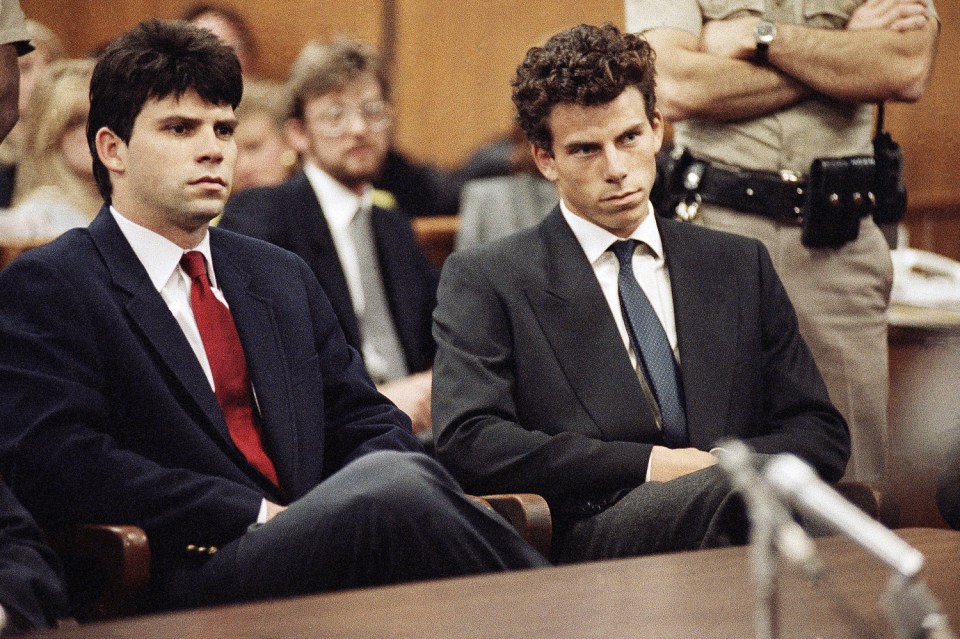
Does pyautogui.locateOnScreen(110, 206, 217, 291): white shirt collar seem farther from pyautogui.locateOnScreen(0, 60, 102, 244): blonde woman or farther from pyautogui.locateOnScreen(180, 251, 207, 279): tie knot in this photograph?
pyautogui.locateOnScreen(0, 60, 102, 244): blonde woman

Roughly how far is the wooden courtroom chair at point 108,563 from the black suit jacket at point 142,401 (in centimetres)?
7

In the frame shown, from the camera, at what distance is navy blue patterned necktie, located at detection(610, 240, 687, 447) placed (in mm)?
2291

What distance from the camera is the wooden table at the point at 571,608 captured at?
132cm

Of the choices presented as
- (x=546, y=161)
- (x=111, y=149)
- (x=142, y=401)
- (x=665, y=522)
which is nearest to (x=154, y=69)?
(x=111, y=149)

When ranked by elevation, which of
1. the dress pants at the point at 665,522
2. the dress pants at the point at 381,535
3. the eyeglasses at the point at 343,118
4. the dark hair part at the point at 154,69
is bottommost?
the dress pants at the point at 665,522

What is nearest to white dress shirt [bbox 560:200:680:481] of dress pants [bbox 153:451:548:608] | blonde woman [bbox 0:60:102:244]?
dress pants [bbox 153:451:548:608]

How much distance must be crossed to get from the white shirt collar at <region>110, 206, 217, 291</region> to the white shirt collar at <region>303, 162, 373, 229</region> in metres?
1.44

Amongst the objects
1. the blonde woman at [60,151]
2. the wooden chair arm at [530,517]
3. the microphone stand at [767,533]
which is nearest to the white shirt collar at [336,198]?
the blonde woman at [60,151]

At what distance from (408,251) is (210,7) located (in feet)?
6.49

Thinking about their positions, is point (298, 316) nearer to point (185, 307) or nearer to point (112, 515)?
point (185, 307)

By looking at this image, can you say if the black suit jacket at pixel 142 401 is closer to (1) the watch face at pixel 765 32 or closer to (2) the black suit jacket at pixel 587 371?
(2) the black suit jacket at pixel 587 371

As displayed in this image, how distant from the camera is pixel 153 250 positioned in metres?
2.12

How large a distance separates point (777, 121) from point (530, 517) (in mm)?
1070

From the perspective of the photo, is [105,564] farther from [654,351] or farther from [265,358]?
[654,351]
